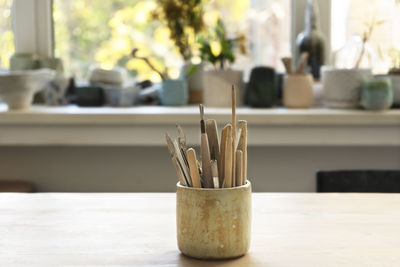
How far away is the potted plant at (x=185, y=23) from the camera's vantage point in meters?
2.26

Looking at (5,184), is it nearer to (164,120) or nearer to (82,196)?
(164,120)

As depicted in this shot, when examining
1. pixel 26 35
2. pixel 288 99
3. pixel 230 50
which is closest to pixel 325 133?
pixel 288 99

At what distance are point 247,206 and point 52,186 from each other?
1729mm

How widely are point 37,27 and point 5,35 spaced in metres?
0.17

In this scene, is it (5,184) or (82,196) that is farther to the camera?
(5,184)

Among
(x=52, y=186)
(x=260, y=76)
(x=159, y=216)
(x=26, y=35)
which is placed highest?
(x=26, y=35)

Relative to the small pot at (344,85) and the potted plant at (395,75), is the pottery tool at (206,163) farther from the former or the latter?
the potted plant at (395,75)

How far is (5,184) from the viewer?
2.11 m

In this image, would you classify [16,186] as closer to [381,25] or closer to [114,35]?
[114,35]

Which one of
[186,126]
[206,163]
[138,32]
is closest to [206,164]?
[206,163]

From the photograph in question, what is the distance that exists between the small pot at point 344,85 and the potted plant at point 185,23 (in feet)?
1.83

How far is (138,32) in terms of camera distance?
8.03 ft

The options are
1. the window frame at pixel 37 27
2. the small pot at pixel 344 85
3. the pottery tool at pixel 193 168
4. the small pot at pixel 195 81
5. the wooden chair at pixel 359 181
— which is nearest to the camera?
the pottery tool at pixel 193 168

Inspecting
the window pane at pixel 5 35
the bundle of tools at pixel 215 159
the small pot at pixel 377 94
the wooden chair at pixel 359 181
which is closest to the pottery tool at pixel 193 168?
the bundle of tools at pixel 215 159
